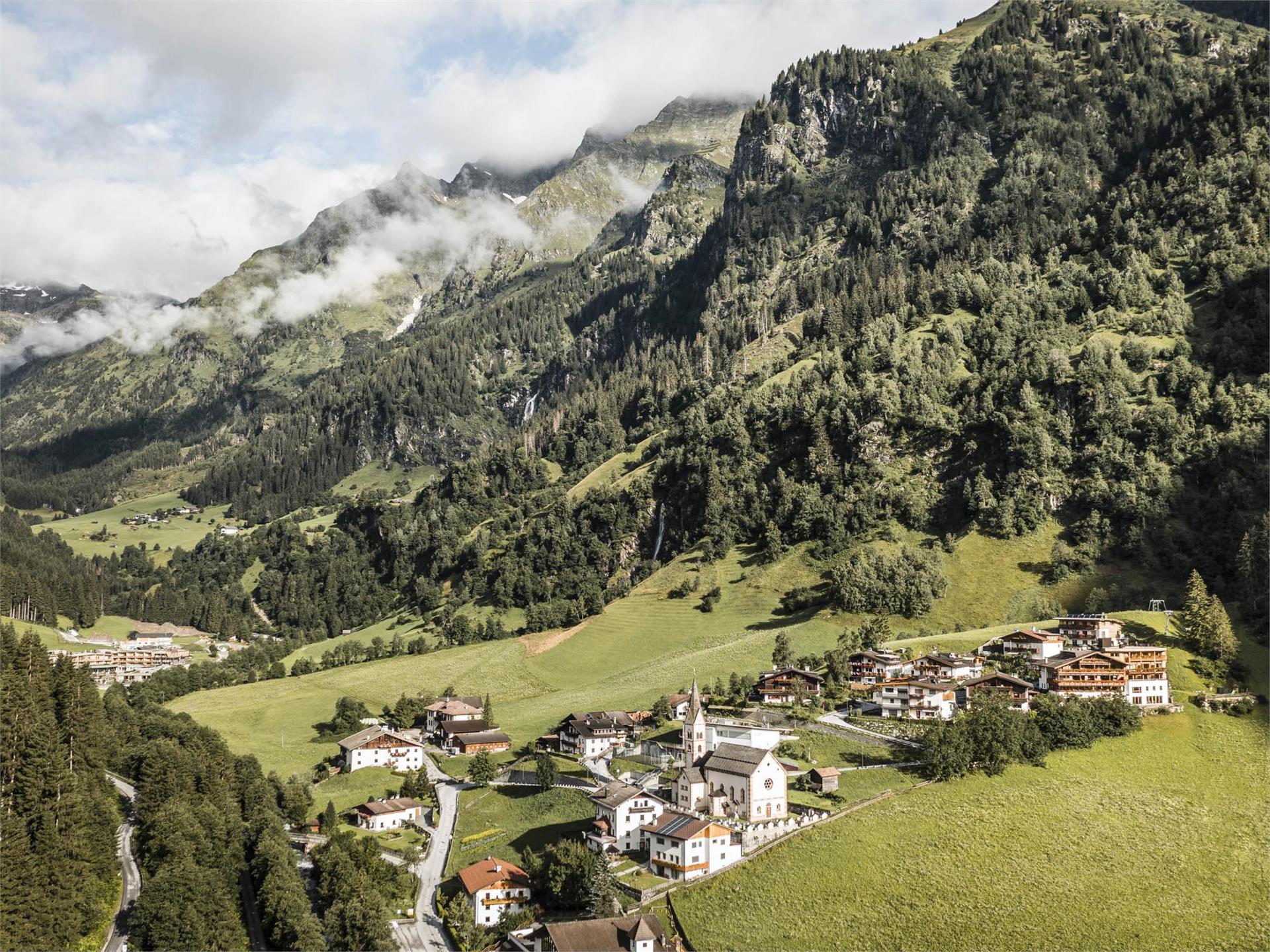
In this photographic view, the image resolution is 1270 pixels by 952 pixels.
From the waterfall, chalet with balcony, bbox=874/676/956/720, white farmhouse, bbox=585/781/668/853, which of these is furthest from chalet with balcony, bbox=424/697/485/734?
the waterfall

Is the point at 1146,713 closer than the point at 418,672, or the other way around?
the point at 1146,713

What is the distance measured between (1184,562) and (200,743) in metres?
119

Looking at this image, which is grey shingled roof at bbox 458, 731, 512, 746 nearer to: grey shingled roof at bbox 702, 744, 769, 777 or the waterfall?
grey shingled roof at bbox 702, 744, 769, 777

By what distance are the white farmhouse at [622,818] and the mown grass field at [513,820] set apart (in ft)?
15.8

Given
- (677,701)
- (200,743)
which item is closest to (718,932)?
(677,701)

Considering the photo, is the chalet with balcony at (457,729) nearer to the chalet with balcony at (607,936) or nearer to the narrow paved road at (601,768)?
the narrow paved road at (601,768)

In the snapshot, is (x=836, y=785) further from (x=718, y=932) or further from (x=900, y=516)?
(x=900, y=516)

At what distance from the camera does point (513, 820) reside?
85125 mm

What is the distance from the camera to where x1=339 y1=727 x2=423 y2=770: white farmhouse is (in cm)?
10744

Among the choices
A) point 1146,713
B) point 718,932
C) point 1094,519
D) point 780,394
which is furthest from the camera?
point 780,394

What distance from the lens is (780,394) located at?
632 feet

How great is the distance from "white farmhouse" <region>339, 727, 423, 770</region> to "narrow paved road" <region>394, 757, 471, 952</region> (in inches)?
225

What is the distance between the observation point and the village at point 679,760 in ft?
226

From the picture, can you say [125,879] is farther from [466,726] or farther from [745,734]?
[745,734]
